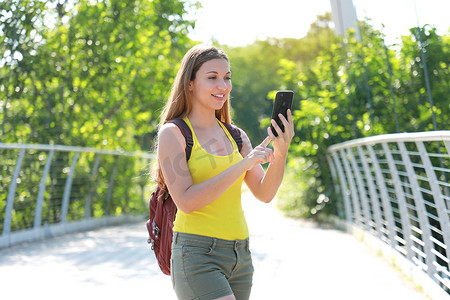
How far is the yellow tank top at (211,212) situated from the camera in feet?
8.46

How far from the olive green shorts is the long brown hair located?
0.34 m

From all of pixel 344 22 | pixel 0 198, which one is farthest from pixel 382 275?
pixel 344 22

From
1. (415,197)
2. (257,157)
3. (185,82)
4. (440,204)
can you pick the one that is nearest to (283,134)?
(257,157)

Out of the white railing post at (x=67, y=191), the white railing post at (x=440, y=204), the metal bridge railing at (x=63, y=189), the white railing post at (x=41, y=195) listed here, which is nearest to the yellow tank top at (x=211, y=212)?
the white railing post at (x=440, y=204)

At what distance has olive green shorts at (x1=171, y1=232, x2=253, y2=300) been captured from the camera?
8.20 ft

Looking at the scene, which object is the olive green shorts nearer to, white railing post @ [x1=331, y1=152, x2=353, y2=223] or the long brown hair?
the long brown hair

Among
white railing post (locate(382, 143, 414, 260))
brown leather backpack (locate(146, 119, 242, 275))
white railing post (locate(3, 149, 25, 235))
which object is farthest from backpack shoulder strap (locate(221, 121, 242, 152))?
white railing post (locate(3, 149, 25, 235))

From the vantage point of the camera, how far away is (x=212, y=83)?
271 cm

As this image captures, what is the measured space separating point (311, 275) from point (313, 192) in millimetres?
6203

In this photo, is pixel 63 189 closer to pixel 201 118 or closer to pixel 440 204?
pixel 440 204

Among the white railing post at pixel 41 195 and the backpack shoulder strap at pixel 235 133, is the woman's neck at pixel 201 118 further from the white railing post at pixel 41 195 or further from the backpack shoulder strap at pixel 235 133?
the white railing post at pixel 41 195

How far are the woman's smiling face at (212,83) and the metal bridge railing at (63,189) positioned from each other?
220 inches

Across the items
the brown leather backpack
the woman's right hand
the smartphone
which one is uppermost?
the smartphone

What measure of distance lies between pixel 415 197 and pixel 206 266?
11.2 ft
